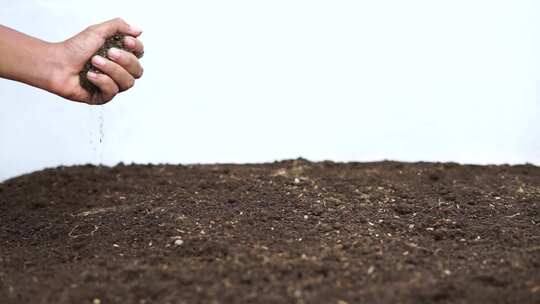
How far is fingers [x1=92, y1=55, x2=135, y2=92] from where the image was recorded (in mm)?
2348

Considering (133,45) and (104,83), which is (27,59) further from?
(133,45)

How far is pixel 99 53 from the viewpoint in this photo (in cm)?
240

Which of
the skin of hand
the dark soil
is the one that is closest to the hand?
the skin of hand

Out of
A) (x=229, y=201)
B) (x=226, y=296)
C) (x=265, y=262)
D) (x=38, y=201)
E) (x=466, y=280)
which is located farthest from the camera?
(x=38, y=201)

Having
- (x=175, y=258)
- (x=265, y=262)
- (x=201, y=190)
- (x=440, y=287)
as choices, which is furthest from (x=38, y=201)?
(x=440, y=287)

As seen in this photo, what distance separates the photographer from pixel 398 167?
3.56 meters

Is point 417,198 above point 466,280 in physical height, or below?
above

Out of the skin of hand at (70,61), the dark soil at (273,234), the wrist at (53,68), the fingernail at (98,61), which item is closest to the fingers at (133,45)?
the skin of hand at (70,61)

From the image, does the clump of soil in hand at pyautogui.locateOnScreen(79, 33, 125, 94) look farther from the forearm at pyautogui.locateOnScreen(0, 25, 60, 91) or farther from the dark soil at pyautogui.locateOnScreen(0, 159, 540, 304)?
the dark soil at pyautogui.locateOnScreen(0, 159, 540, 304)

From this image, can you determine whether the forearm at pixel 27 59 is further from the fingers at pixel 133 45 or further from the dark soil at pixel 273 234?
the dark soil at pixel 273 234

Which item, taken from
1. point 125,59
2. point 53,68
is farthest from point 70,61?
point 125,59

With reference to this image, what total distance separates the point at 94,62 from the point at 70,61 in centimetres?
9

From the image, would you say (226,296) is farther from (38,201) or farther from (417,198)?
(38,201)

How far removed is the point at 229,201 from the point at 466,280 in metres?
1.23
